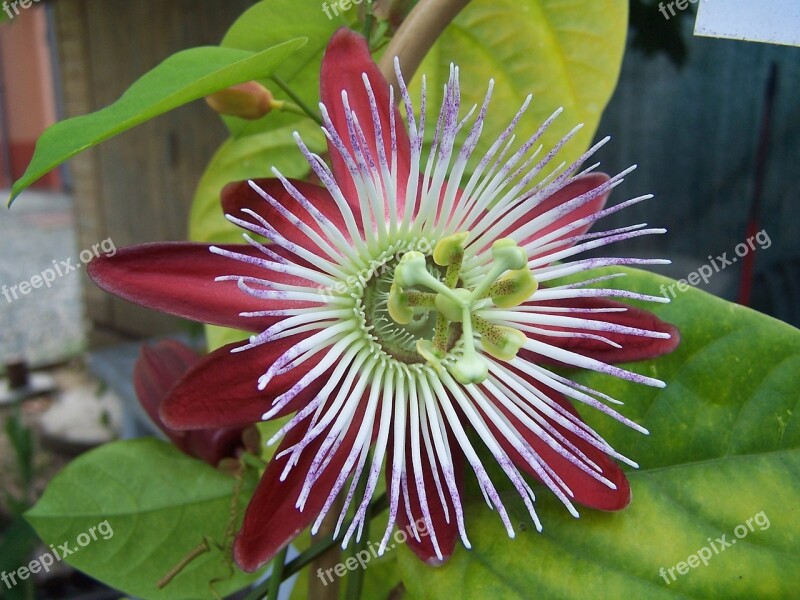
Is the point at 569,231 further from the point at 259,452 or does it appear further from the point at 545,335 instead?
the point at 259,452

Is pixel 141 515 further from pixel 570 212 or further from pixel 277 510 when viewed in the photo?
pixel 570 212

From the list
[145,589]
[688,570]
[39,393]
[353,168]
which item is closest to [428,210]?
[353,168]
